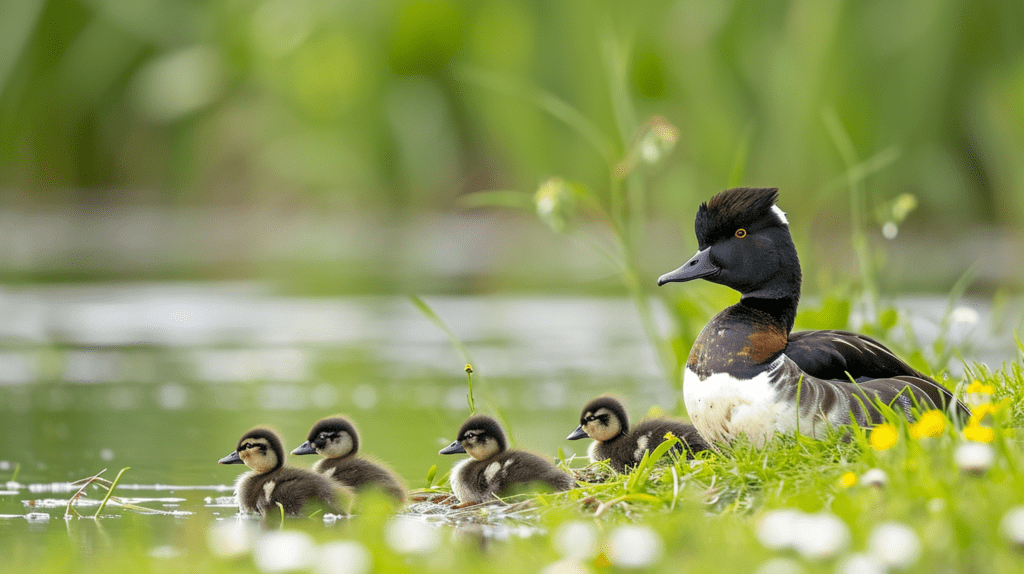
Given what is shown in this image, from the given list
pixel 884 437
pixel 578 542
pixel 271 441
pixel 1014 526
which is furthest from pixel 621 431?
pixel 1014 526

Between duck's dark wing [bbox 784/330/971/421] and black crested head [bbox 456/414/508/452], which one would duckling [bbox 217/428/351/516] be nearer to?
black crested head [bbox 456/414/508/452]

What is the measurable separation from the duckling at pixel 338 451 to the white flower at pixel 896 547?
254 cm

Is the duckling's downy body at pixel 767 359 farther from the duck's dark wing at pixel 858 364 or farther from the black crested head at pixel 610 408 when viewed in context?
the black crested head at pixel 610 408

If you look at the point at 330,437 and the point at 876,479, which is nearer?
the point at 876,479

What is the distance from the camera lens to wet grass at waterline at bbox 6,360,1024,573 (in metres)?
3.55

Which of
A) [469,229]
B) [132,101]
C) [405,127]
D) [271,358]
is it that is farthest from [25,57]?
[271,358]

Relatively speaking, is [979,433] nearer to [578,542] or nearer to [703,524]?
[703,524]

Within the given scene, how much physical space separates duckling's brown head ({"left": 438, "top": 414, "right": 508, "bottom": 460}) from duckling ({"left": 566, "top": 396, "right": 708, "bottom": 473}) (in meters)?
0.31

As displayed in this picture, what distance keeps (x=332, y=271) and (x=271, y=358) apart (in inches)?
282

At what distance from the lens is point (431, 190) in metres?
22.4

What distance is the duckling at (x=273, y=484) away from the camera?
5.30m

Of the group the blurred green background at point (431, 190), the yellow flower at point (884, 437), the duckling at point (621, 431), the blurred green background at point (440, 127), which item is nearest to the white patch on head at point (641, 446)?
the duckling at point (621, 431)

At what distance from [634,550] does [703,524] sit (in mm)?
710

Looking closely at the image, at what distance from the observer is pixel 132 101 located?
23.4m
